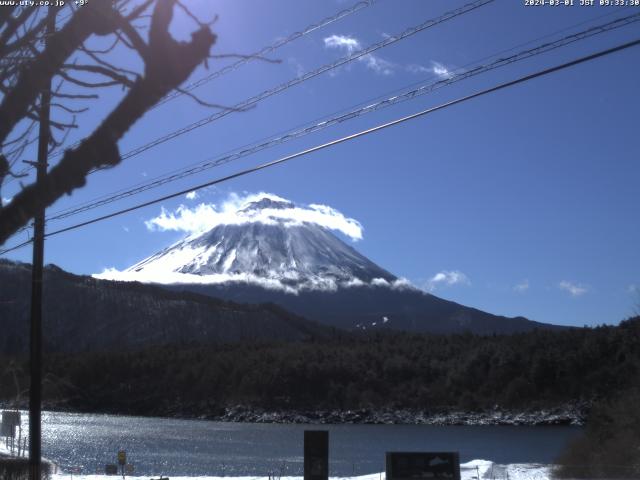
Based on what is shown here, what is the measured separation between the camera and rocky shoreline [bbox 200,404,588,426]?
92875 millimetres

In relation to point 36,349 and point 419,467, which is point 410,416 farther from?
point 36,349

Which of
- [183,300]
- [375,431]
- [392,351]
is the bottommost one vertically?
[375,431]

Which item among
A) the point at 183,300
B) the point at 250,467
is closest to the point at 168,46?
the point at 250,467

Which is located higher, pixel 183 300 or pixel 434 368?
pixel 183 300

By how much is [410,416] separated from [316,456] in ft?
292

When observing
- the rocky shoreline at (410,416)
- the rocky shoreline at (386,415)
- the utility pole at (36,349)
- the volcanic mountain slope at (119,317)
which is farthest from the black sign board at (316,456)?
the volcanic mountain slope at (119,317)

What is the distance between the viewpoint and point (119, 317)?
14975 centimetres

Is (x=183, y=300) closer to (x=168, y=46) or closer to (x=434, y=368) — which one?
(x=434, y=368)

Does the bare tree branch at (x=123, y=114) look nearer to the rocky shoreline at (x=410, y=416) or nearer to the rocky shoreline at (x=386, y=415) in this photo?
the rocky shoreline at (x=386, y=415)

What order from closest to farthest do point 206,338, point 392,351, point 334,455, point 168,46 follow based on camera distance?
point 168,46 → point 334,455 → point 392,351 → point 206,338

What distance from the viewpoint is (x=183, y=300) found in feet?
532

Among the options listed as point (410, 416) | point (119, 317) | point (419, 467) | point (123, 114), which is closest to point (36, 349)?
point (419, 467)

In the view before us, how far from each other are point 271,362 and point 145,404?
1741cm

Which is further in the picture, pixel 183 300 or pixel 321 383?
pixel 183 300
